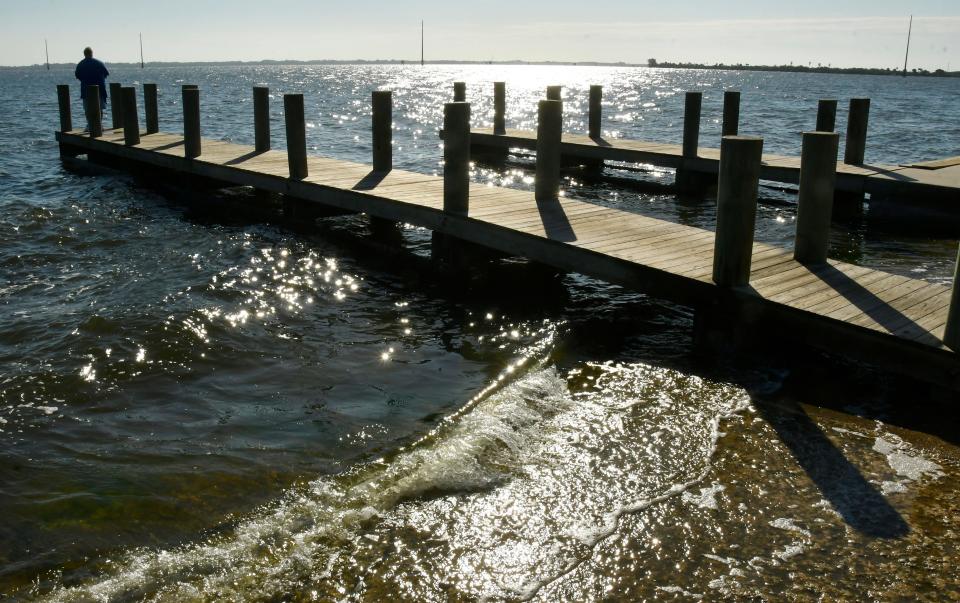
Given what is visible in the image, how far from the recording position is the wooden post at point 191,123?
13188 millimetres

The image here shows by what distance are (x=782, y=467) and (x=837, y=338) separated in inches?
53.2

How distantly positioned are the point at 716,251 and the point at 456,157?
326 cm

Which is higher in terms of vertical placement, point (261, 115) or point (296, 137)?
point (261, 115)

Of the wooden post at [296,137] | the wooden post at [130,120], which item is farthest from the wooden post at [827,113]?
the wooden post at [130,120]

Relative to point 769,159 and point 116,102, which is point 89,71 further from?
point 769,159

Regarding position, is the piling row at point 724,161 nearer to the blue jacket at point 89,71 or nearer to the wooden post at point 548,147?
the wooden post at point 548,147

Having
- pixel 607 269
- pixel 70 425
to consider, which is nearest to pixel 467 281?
pixel 607 269

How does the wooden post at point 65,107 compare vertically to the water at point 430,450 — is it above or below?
above

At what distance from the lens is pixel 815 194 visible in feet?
20.9

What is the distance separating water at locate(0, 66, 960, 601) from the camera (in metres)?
3.77

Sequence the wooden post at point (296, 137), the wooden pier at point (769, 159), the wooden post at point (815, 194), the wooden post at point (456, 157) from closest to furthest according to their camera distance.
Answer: the wooden post at point (815, 194), the wooden post at point (456, 157), the wooden post at point (296, 137), the wooden pier at point (769, 159)

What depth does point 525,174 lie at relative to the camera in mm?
17984

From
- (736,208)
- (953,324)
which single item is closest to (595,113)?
(736,208)

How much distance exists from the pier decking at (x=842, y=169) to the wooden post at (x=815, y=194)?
5.92 meters
